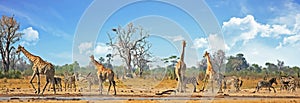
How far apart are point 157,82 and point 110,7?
16519mm

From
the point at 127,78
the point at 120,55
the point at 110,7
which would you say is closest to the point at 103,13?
the point at 110,7

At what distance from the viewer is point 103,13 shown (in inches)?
1332

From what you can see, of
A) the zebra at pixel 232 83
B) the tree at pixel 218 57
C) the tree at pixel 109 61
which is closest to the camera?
the zebra at pixel 232 83

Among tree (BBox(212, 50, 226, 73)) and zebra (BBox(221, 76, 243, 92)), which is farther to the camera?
tree (BBox(212, 50, 226, 73))

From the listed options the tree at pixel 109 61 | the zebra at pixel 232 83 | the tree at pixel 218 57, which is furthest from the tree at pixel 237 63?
the zebra at pixel 232 83

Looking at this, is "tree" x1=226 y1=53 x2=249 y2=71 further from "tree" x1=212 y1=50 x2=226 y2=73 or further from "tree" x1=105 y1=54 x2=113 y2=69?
"tree" x1=105 y1=54 x2=113 y2=69

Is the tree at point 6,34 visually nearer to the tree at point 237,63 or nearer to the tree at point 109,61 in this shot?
the tree at point 109,61

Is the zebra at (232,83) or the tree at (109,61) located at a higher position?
the tree at (109,61)

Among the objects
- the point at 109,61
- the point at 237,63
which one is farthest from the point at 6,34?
the point at 237,63

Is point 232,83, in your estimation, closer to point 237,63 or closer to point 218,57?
point 218,57

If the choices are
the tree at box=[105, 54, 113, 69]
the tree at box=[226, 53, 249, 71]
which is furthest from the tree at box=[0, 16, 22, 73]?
the tree at box=[226, 53, 249, 71]

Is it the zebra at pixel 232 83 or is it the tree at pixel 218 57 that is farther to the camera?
the tree at pixel 218 57

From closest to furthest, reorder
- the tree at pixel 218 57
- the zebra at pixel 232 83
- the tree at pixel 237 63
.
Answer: the zebra at pixel 232 83, the tree at pixel 218 57, the tree at pixel 237 63

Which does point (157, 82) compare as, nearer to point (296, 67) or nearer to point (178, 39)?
point (178, 39)
